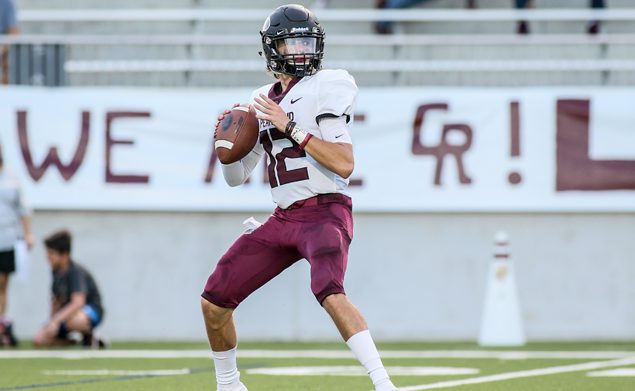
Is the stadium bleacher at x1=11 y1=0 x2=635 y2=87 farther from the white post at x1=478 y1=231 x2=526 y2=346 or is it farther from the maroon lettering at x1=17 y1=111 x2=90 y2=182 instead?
the white post at x1=478 y1=231 x2=526 y2=346

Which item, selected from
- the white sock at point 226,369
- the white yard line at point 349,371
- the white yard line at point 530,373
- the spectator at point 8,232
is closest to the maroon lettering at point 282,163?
the white sock at point 226,369

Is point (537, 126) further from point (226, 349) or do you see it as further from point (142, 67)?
point (226, 349)

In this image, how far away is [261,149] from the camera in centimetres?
688

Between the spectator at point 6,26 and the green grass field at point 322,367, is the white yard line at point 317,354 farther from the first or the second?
the spectator at point 6,26

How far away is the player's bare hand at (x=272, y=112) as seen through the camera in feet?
20.9

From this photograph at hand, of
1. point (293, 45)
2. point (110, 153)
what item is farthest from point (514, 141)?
point (293, 45)

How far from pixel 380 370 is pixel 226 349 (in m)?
0.89

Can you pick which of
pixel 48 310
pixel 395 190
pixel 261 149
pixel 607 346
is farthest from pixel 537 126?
pixel 261 149

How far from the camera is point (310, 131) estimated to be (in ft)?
21.3

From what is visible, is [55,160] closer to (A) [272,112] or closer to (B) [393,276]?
(B) [393,276]

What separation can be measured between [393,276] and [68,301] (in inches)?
112

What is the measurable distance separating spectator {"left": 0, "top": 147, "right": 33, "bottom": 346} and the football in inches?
214

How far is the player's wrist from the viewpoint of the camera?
20.8ft

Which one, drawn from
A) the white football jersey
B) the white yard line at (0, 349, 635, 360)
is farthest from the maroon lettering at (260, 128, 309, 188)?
the white yard line at (0, 349, 635, 360)
